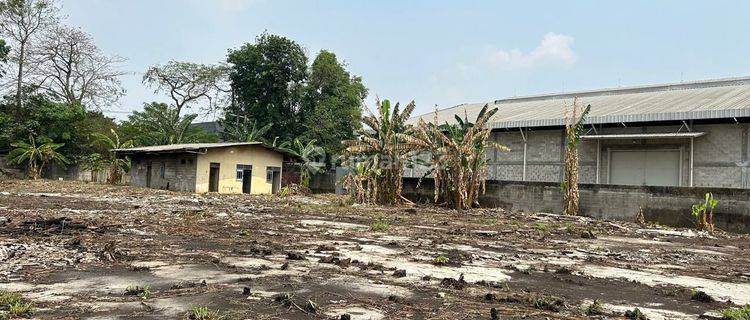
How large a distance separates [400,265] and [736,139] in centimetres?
1682

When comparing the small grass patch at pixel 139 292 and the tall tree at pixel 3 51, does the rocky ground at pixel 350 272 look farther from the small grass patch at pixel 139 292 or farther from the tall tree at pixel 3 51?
the tall tree at pixel 3 51

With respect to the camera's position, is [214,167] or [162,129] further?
[162,129]

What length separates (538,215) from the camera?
1652 centimetres

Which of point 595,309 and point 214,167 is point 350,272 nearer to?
point 595,309

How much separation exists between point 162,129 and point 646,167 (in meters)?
33.5

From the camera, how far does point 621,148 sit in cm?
2114

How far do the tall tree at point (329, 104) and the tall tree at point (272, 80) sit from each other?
3.08 feet

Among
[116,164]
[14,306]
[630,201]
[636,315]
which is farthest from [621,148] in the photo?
[116,164]

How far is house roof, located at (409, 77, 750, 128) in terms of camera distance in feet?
61.5

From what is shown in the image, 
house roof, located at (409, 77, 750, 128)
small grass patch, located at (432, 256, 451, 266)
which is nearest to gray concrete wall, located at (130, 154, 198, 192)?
house roof, located at (409, 77, 750, 128)

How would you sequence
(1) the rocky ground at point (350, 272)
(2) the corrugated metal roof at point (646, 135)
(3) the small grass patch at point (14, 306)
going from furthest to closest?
(2) the corrugated metal roof at point (646, 135) < (1) the rocky ground at point (350, 272) < (3) the small grass patch at point (14, 306)

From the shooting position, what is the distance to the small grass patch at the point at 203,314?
3879 millimetres

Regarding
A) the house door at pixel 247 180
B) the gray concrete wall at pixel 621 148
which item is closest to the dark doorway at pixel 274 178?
the house door at pixel 247 180

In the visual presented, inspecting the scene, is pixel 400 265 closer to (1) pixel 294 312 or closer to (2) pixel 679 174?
(1) pixel 294 312
